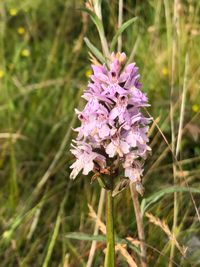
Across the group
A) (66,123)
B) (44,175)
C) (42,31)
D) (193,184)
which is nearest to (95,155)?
(193,184)

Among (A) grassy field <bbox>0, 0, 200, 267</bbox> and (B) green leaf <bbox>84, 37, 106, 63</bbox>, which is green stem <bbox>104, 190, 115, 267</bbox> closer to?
(A) grassy field <bbox>0, 0, 200, 267</bbox>

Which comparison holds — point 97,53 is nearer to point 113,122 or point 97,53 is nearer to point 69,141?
point 113,122

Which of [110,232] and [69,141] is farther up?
[110,232]

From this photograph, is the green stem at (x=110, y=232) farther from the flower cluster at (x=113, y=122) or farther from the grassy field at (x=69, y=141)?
the grassy field at (x=69, y=141)

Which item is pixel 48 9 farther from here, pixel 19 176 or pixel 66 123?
pixel 19 176

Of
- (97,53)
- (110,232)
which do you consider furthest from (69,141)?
(110,232)
